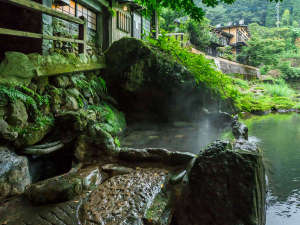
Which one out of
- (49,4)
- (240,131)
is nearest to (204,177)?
(240,131)

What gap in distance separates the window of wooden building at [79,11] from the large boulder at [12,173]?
6.82 meters

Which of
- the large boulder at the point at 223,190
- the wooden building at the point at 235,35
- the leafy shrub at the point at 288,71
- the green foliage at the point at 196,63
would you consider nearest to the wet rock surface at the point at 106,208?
the large boulder at the point at 223,190

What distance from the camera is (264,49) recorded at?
98.2ft

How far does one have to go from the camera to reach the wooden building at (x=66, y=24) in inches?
222

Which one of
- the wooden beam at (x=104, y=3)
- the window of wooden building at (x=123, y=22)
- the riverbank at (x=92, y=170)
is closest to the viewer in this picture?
the riverbank at (x=92, y=170)

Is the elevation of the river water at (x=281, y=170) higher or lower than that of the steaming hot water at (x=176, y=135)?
lower

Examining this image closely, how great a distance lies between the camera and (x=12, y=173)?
3.53 m

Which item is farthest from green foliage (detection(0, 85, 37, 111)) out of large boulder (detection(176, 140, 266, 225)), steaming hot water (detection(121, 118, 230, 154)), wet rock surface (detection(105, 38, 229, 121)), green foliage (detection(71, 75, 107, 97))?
wet rock surface (detection(105, 38, 229, 121))

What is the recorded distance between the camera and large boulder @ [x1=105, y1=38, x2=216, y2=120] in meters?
9.46

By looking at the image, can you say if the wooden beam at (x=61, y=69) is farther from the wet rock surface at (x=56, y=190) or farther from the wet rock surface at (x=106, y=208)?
the wet rock surface at (x=106, y=208)

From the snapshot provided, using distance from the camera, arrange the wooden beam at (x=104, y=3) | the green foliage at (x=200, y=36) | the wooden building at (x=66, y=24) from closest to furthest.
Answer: the wooden building at (x=66, y=24) < the wooden beam at (x=104, y=3) < the green foliage at (x=200, y=36)

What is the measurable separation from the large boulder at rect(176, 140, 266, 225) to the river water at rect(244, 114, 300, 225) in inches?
59.1

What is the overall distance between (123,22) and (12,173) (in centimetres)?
1018

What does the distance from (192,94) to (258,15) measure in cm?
4982
